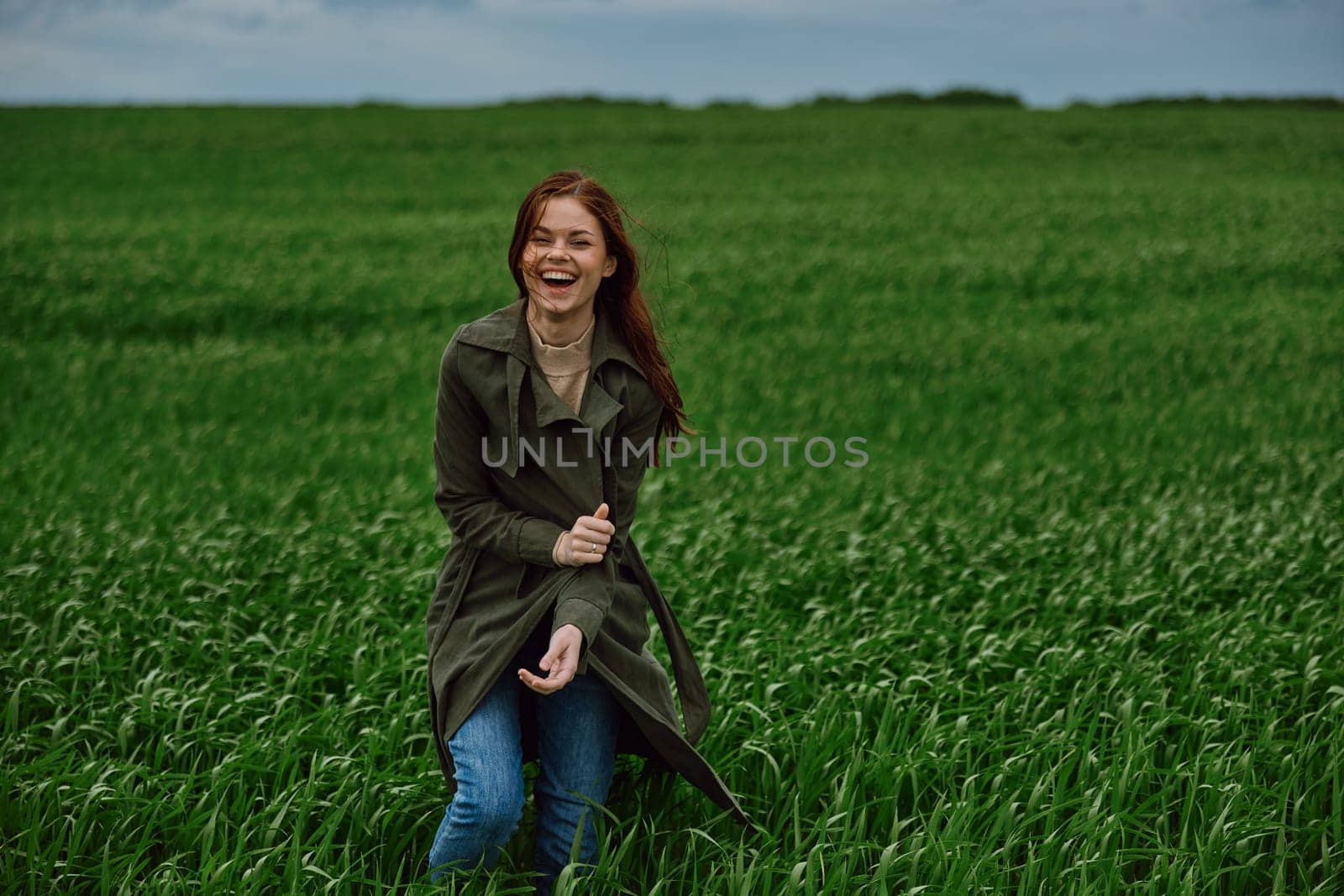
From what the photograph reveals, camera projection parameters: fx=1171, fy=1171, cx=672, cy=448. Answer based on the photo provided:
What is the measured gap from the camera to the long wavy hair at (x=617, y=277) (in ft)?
9.79

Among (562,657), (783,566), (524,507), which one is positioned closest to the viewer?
(562,657)

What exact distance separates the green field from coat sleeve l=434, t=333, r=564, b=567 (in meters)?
0.71

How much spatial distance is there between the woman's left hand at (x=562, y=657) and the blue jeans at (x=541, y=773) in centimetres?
25

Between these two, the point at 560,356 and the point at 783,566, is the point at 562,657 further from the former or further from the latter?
the point at 783,566

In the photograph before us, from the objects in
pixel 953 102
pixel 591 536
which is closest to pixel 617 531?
pixel 591 536

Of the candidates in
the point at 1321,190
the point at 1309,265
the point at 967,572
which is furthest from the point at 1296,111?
the point at 967,572

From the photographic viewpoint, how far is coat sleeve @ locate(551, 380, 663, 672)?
9.31 ft

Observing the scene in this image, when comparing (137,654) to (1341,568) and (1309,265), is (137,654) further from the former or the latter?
(1309,265)

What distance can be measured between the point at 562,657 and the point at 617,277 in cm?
102

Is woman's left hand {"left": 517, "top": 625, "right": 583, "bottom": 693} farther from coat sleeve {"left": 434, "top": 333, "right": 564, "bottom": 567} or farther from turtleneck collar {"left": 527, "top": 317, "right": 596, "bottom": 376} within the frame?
turtleneck collar {"left": 527, "top": 317, "right": 596, "bottom": 376}

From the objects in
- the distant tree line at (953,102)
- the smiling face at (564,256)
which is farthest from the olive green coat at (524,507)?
the distant tree line at (953,102)

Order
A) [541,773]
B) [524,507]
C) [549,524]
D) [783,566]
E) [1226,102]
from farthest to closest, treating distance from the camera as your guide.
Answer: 1. [1226,102]
2. [783,566]
3. [541,773]
4. [524,507]
5. [549,524]

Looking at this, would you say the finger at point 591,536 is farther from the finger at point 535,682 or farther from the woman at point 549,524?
the finger at point 535,682

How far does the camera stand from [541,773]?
318cm
